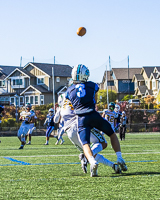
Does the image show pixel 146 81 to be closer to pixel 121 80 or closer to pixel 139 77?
pixel 139 77

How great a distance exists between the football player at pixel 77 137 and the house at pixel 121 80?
62898 millimetres

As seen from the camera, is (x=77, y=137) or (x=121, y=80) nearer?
(x=77, y=137)

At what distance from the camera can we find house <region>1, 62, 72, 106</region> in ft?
207

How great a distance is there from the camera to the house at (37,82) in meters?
63.2

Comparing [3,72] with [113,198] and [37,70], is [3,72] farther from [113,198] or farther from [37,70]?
[113,198]

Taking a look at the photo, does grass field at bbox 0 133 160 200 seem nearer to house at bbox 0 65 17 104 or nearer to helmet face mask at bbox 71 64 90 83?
helmet face mask at bbox 71 64 90 83

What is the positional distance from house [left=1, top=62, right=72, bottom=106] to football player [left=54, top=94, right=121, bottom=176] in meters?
54.2

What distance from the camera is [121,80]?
72750 millimetres

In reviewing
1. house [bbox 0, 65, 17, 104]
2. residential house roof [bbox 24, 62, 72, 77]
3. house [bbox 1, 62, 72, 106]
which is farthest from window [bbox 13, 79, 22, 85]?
residential house roof [bbox 24, 62, 72, 77]

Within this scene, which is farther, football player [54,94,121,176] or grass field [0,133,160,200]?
football player [54,94,121,176]

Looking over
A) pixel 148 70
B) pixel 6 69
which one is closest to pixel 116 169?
pixel 148 70

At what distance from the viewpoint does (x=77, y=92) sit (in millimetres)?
6699

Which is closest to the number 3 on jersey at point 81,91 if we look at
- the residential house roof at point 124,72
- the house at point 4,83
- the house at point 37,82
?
the house at point 37,82

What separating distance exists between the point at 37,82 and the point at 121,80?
617 inches
